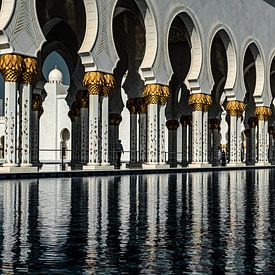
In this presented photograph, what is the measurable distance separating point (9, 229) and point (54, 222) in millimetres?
562

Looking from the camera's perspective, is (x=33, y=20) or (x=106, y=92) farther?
(x=106, y=92)

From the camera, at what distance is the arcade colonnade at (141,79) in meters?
13.9

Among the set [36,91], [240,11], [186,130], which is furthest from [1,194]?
[186,130]

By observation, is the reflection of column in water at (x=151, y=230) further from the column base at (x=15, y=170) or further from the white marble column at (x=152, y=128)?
the white marble column at (x=152, y=128)

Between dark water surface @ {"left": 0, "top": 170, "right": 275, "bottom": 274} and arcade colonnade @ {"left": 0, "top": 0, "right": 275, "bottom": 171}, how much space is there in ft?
21.6

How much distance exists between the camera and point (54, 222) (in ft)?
17.7

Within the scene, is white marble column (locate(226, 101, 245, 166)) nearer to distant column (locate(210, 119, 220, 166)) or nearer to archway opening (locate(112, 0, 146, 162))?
archway opening (locate(112, 0, 146, 162))

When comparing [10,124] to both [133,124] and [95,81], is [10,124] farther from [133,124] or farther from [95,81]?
[133,124]

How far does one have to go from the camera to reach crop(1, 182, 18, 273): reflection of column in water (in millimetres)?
3494

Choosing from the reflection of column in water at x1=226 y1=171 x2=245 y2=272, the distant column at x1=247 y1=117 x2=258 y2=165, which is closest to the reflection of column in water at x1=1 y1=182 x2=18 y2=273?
the reflection of column in water at x1=226 y1=171 x2=245 y2=272

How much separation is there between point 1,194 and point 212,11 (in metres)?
16.2

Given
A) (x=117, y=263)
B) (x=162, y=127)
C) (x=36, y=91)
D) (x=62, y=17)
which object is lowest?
(x=117, y=263)

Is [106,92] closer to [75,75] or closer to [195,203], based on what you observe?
[75,75]

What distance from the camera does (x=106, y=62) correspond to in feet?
54.9
